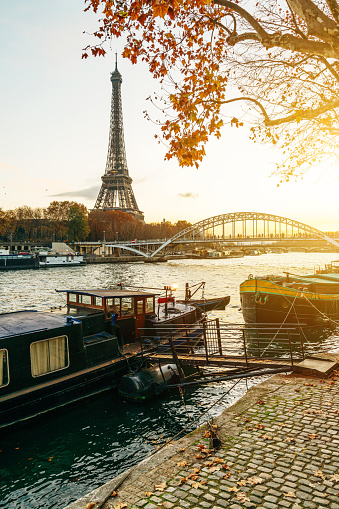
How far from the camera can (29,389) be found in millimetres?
9852

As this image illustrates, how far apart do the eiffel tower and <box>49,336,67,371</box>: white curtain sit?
133349 millimetres

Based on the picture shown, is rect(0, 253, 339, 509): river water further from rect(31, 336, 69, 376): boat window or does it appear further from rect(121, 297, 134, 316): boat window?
rect(121, 297, 134, 316): boat window

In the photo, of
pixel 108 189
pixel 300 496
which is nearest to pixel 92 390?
pixel 300 496

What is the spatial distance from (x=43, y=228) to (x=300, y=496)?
110541mm

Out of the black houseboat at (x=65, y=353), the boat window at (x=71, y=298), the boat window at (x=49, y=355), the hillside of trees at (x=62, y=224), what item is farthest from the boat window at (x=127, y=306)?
the hillside of trees at (x=62, y=224)

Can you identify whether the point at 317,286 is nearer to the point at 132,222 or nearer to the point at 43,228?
the point at 43,228

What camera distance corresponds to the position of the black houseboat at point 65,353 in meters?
9.59

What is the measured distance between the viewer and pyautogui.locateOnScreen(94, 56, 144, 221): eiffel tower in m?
143

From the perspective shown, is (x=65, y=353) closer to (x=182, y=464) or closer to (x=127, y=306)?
(x=127, y=306)

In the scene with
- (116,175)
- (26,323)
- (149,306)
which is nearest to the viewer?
(26,323)

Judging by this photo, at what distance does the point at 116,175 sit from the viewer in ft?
465

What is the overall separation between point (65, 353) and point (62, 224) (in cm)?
9950

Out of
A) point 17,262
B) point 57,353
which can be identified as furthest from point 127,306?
point 17,262

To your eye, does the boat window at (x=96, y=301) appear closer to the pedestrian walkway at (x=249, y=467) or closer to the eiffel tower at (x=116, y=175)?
the pedestrian walkway at (x=249, y=467)
